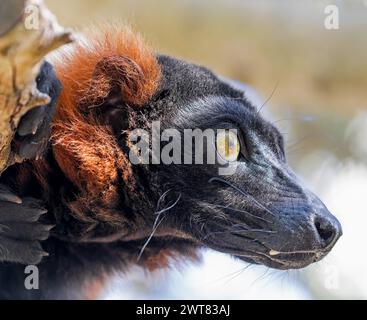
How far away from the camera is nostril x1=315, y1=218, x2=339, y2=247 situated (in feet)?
14.0

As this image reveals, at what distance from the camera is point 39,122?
11.4 feet

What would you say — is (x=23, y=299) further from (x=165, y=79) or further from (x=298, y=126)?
(x=298, y=126)

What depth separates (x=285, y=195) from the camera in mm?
4438

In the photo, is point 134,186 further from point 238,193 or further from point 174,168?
point 238,193

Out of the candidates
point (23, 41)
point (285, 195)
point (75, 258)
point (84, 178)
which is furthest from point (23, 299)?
point (23, 41)

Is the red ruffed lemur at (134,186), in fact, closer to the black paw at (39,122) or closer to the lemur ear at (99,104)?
the lemur ear at (99,104)

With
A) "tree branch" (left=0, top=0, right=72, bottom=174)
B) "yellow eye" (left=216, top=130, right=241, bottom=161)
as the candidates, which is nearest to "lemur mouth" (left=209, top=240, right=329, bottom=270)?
"yellow eye" (left=216, top=130, right=241, bottom=161)

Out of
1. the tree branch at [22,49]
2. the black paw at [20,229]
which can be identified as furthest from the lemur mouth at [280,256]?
the tree branch at [22,49]

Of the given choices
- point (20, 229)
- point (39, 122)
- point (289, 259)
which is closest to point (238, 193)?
point (289, 259)

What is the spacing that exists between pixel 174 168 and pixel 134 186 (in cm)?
25

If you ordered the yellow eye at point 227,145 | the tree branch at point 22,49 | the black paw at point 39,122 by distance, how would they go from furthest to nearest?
the yellow eye at point 227,145, the black paw at point 39,122, the tree branch at point 22,49

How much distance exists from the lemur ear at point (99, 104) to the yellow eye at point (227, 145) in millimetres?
504

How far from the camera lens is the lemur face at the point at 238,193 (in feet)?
14.1

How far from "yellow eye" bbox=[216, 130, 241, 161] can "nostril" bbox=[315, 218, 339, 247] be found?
2.08 ft
